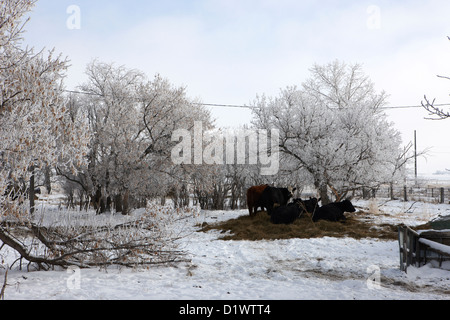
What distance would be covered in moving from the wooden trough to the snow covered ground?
8.3 inches

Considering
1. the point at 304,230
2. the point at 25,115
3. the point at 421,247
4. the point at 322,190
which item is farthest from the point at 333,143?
the point at 25,115

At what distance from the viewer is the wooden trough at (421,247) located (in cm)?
751

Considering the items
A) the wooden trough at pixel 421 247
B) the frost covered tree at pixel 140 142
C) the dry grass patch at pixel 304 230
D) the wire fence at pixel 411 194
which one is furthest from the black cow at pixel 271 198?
the wooden trough at pixel 421 247

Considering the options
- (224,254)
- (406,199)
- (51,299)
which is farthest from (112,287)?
(406,199)

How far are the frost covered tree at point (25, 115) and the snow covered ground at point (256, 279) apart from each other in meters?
1.73

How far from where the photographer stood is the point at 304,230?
12.9 metres

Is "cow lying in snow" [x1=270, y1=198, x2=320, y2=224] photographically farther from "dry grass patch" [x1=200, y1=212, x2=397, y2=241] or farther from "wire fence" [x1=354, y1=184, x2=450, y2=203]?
"wire fence" [x1=354, y1=184, x2=450, y2=203]

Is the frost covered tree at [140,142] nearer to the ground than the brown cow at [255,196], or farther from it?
farther from it

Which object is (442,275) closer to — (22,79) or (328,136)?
(22,79)

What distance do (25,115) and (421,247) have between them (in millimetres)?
8210

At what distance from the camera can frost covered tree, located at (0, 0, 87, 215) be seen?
6242mm

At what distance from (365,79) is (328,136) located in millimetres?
16478

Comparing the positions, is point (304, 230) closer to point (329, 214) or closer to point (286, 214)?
point (286, 214)

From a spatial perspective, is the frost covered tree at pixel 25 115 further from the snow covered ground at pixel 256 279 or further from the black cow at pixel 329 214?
the black cow at pixel 329 214
